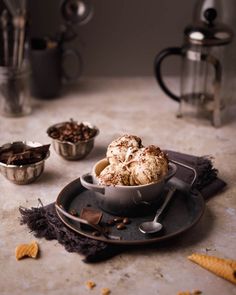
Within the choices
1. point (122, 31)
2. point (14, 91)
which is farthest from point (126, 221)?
point (122, 31)

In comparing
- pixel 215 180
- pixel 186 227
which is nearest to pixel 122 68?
pixel 215 180

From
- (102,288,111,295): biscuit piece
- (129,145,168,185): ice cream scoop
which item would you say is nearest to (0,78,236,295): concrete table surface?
(102,288,111,295): biscuit piece

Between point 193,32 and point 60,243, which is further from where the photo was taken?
point 193,32

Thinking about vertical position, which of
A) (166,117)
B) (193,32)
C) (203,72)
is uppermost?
(193,32)

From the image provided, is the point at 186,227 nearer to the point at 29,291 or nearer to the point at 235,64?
the point at 29,291

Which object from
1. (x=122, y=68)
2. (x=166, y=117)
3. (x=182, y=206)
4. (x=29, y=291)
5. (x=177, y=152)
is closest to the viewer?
(x=29, y=291)

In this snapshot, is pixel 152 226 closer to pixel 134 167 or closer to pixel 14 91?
pixel 134 167

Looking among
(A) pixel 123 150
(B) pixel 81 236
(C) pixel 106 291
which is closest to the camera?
A: (C) pixel 106 291
